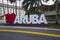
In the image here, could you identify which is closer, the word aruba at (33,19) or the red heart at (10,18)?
the word aruba at (33,19)

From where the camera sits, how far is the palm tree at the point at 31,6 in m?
13.2

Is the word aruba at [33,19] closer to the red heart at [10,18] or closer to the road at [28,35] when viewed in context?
the red heart at [10,18]

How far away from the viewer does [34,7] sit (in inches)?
535

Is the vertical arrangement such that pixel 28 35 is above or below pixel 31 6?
below

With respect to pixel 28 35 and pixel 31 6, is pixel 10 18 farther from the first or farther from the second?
pixel 28 35

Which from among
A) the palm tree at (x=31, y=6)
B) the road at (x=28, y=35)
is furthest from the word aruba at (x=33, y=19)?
the palm tree at (x=31, y=6)

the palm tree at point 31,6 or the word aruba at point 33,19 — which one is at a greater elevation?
the palm tree at point 31,6

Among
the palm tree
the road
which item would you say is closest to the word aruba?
the road

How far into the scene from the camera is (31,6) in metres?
13.6

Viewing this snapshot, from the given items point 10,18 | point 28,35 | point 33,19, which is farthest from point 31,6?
point 28,35

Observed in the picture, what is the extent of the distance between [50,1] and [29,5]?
2427 mm

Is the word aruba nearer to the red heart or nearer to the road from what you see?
the red heart

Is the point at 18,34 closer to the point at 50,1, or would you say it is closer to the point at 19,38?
the point at 19,38

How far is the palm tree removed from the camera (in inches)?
520
